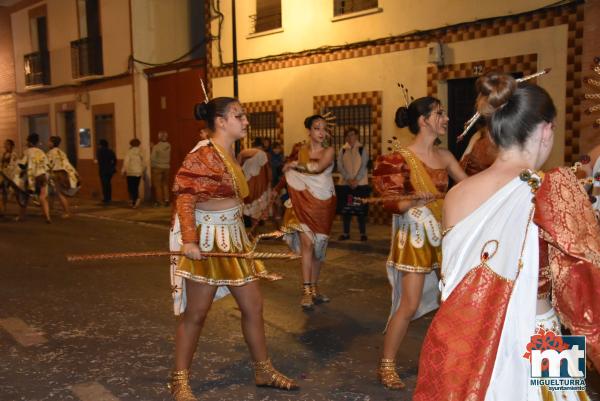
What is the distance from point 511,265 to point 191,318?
7.57ft

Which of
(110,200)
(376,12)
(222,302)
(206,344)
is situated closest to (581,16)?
(376,12)

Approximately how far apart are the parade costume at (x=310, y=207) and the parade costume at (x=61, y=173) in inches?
341

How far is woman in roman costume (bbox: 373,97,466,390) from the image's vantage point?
160 inches

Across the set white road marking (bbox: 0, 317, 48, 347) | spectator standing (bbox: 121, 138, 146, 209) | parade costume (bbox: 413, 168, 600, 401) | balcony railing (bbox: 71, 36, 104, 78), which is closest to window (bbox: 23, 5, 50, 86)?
balcony railing (bbox: 71, 36, 104, 78)

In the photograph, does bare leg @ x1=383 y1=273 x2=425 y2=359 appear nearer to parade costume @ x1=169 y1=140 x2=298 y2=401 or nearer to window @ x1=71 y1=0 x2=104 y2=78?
parade costume @ x1=169 y1=140 x2=298 y2=401

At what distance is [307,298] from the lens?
Answer: 20.7 feet

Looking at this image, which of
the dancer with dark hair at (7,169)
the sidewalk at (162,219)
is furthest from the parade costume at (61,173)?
the sidewalk at (162,219)

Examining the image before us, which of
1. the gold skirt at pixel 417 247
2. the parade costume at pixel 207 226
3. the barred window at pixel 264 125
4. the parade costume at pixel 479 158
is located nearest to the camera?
the parade costume at pixel 207 226

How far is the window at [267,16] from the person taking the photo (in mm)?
14438

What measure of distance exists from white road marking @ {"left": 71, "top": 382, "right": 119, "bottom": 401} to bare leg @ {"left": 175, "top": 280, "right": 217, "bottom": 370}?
57cm

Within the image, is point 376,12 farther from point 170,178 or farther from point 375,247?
point 170,178

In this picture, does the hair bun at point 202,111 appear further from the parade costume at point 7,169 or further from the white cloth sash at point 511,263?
the parade costume at point 7,169

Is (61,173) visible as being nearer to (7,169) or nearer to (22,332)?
(7,169)

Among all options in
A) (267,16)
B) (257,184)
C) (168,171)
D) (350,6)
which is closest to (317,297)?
(257,184)
